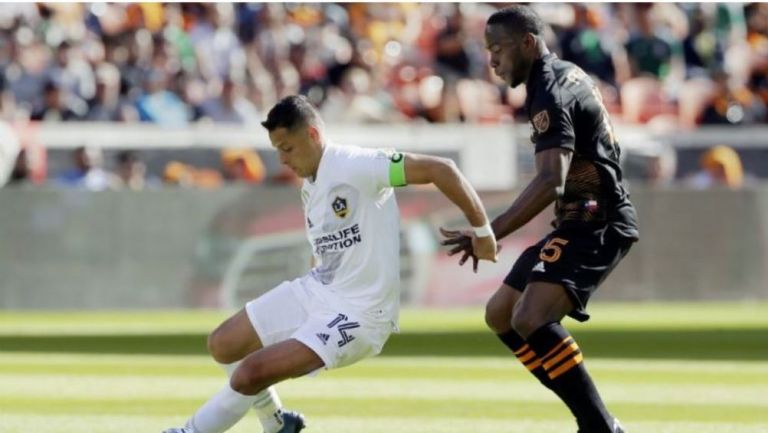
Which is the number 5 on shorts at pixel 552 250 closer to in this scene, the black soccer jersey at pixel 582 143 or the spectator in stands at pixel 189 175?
the black soccer jersey at pixel 582 143

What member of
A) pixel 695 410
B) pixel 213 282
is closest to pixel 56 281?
pixel 213 282

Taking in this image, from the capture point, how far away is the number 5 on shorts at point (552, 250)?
28.7ft

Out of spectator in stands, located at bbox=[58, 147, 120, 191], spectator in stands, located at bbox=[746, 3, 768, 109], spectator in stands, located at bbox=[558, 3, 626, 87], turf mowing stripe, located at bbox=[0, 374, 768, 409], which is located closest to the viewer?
turf mowing stripe, located at bbox=[0, 374, 768, 409]

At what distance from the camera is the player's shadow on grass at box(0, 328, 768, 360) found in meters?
15.3

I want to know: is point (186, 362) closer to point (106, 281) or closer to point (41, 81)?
point (106, 281)

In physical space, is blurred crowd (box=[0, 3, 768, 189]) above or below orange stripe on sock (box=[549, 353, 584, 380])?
above

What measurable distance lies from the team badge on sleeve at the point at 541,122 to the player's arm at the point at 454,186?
0.51 metres

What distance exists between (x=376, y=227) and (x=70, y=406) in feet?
11.9

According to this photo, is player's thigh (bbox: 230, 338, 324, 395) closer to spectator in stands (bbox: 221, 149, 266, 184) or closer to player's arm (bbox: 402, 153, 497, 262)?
player's arm (bbox: 402, 153, 497, 262)

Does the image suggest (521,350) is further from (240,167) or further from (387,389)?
(240,167)

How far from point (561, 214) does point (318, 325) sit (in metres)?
1.41

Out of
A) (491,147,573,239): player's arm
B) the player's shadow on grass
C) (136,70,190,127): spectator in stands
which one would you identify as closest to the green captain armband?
(491,147,573,239): player's arm

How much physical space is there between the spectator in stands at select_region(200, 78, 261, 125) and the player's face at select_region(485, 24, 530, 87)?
536 inches

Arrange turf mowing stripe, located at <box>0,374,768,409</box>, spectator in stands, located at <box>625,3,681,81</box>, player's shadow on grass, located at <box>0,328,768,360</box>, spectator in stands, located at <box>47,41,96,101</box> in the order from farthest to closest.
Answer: spectator in stands, located at <box>625,3,681,81</box> → spectator in stands, located at <box>47,41,96,101</box> → player's shadow on grass, located at <box>0,328,768,360</box> → turf mowing stripe, located at <box>0,374,768,409</box>
